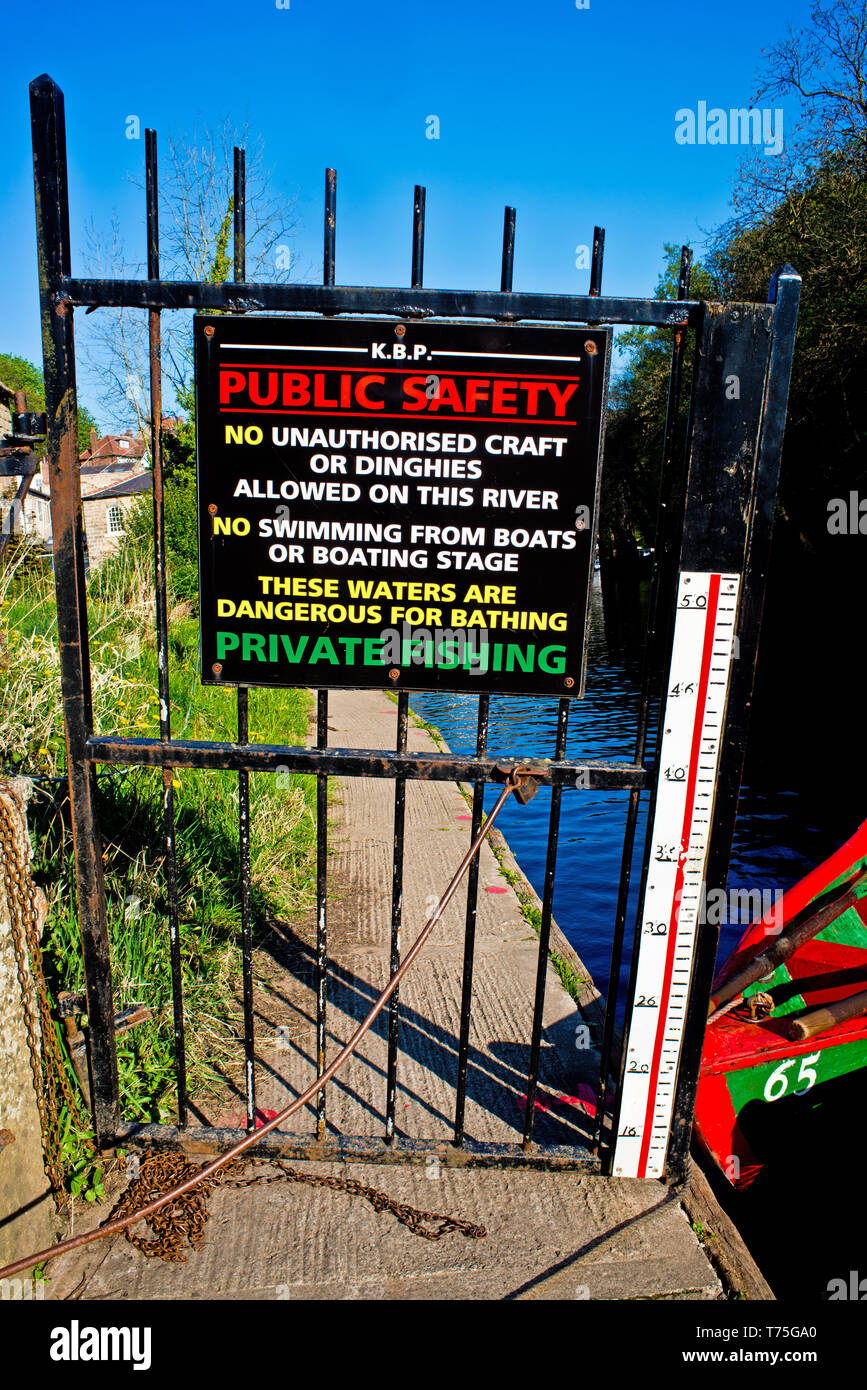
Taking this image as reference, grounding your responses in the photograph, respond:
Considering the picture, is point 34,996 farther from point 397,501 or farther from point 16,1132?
point 397,501

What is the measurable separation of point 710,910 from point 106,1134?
7.38ft

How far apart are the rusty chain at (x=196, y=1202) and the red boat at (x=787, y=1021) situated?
53.3 inches

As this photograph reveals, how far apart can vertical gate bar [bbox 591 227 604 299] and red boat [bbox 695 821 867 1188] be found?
2.84 meters

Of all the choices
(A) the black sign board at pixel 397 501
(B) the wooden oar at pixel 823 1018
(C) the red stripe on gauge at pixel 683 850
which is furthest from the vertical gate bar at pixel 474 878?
(B) the wooden oar at pixel 823 1018

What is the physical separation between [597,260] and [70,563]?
6.15 feet

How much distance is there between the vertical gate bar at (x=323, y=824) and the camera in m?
2.47

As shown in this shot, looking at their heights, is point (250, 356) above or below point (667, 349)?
below

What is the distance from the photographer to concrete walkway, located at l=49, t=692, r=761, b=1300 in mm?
2490

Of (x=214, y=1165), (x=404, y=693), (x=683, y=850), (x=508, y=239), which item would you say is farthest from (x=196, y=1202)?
(x=508, y=239)

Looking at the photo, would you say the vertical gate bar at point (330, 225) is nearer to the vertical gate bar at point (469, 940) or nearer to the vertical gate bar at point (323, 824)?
the vertical gate bar at point (323, 824)
